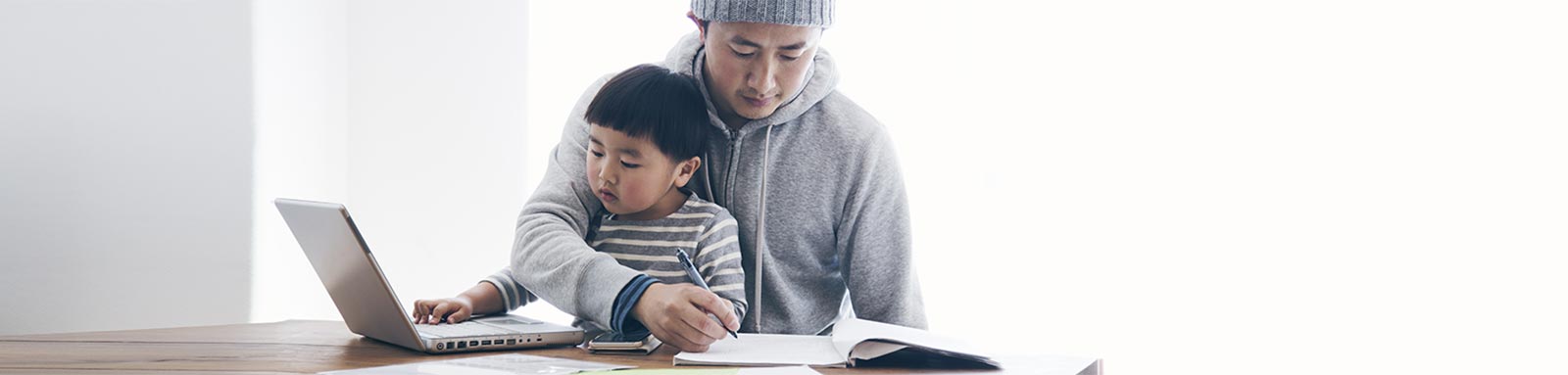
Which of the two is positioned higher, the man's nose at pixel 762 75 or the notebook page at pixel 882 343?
the man's nose at pixel 762 75

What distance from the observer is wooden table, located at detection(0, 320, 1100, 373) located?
970mm

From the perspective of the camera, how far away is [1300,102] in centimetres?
216

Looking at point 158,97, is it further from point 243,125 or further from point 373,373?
point 373,373

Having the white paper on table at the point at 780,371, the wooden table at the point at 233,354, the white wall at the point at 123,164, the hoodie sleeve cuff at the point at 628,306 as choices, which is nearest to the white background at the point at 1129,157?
the white wall at the point at 123,164

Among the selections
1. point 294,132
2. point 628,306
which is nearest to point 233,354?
point 628,306

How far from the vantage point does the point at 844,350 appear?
101cm

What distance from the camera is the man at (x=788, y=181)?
1324mm

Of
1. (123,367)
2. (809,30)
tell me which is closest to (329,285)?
(123,367)

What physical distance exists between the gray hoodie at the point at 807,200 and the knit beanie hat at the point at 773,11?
0.12 m

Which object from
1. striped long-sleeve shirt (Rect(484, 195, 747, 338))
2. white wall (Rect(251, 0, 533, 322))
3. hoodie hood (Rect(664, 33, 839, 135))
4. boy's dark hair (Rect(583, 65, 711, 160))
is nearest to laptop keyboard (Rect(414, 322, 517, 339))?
striped long-sleeve shirt (Rect(484, 195, 747, 338))

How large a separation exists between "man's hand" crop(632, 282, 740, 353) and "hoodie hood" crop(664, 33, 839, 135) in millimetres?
380

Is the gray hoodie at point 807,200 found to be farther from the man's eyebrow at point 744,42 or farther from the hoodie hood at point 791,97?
the man's eyebrow at point 744,42

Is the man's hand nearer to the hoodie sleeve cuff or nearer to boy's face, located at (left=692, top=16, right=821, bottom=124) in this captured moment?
the hoodie sleeve cuff

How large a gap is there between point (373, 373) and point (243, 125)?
107cm
